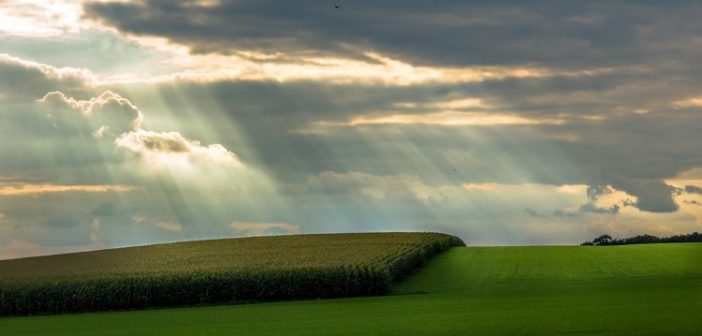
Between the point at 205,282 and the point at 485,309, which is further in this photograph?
the point at 205,282

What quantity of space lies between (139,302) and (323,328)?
17918mm

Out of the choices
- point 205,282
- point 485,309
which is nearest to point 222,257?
point 205,282

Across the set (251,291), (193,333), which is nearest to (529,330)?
(193,333)

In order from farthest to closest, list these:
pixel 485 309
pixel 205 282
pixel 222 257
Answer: pixel 222 257, pixel 205 282, pixel 485 309

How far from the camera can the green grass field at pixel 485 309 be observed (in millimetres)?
31578

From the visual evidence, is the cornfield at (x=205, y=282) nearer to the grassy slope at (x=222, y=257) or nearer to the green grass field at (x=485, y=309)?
the grassy slope at (x=222, y=257)

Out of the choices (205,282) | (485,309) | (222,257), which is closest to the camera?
(485,309)

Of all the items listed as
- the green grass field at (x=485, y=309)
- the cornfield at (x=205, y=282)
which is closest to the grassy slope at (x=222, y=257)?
the cornfield at (x=205, y=282)

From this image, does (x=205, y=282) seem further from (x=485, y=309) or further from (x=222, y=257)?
(x=485, y=309)

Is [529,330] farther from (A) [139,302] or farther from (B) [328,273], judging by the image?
(A) [139,302]

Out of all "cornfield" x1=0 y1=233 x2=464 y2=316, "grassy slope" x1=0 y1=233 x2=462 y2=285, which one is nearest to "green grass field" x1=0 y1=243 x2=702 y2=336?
"cornfield" x1=0 y1=233 x2=464 y2=316

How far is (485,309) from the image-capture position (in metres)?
37.6

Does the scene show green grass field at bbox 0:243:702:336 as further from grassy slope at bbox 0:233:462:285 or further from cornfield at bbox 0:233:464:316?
grassy slope at bbox 0:233:462:285

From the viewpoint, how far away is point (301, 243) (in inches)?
2758
